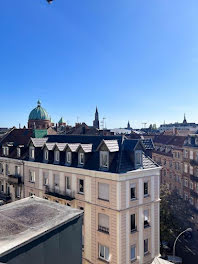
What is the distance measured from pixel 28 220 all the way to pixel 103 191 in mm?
15426

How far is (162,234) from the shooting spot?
30.0 metres

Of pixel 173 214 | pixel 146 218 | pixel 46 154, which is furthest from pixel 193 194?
pixel 46 154

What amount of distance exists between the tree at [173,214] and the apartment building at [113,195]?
5.65 m

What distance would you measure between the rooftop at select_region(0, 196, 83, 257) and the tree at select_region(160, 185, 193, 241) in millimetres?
24527

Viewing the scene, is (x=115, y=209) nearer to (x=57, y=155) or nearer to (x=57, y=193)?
(x=57, y=193)

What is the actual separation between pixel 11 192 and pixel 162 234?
22.9 metres

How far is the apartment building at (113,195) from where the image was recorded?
22297mm

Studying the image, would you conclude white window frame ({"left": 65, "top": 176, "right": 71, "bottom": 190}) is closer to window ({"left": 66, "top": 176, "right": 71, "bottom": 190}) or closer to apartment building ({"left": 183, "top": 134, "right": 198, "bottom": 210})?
window ({"left": 66, "top": 176, "right": 71, "bottom": 190})

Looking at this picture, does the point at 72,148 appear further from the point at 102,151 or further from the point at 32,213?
the point at 32,213

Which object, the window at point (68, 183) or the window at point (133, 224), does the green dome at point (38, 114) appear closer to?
the window at point (68, 183)

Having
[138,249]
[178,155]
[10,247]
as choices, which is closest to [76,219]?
[10,247]

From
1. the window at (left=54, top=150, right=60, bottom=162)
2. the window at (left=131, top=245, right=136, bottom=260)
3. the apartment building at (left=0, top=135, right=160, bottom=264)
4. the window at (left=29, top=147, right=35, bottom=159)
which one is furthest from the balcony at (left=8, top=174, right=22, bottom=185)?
the window at (left=131, top=245, right=136, bottom=260)

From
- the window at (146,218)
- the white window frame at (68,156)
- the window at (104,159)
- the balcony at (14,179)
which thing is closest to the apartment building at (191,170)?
the window at (146,218)

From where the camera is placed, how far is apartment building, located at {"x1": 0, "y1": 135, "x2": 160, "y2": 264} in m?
22.3
